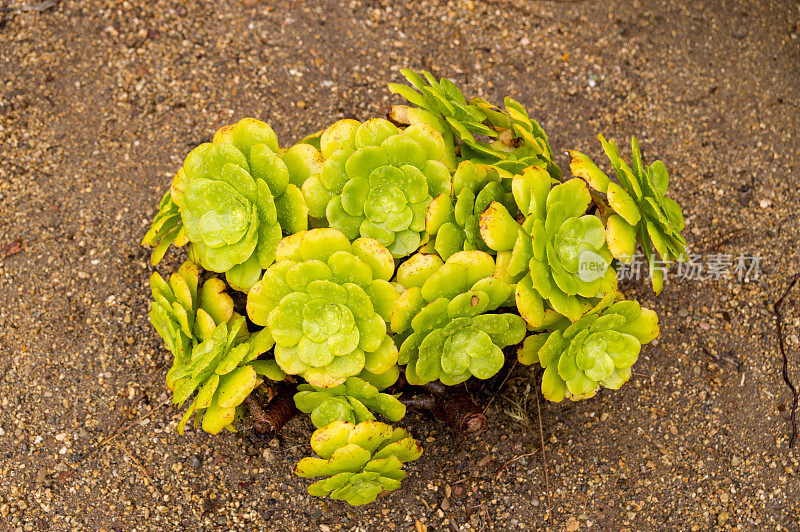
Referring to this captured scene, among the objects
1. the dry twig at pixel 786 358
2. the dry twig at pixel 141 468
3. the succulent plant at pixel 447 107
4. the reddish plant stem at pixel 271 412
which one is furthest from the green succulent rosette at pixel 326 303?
the dry twig at pixel 786 358

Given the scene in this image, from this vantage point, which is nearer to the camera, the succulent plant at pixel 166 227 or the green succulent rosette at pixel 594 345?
the green succulent rosette at pixel 594 345

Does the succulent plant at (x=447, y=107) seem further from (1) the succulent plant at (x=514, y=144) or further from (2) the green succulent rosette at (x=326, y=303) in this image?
(2) the green succulent rosette at (x=326, y=303)

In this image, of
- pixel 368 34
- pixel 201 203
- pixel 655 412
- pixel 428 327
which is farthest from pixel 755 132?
pixel 201 203

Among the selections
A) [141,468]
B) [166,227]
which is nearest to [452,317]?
[166,227]

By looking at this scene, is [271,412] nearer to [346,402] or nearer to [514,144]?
[346,402]

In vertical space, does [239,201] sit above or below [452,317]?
above

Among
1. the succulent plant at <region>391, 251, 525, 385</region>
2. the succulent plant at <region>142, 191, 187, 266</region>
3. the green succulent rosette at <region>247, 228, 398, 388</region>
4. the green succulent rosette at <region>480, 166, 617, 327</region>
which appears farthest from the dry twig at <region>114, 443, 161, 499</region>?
the green succulent rosette at <region>480, 166, 617, 327</region>

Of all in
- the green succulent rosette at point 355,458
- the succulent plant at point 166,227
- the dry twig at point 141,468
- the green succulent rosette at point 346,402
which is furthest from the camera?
the dry twig at point 141,468
